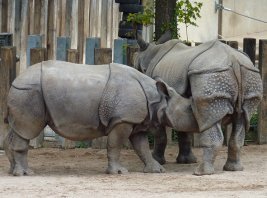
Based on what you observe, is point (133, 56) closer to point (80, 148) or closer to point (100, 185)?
point (80, 148)

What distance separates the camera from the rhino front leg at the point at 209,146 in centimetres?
1280

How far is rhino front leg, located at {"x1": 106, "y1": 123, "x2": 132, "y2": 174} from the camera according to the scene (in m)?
12.8

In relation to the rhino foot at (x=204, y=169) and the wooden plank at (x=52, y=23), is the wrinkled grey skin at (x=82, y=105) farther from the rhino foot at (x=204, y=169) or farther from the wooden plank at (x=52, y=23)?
the wooden plank at (x=52, y=23)

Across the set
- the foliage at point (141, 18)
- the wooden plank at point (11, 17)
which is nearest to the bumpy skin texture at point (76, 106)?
the foliage at point (141, 18)

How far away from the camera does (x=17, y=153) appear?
1284 cm

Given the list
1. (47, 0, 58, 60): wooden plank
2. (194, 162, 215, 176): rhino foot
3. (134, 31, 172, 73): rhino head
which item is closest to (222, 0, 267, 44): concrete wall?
(47, 0, 58, 60): wooden plank

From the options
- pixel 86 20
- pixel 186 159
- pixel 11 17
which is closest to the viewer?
pixel 186 159

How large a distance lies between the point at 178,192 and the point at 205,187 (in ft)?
1.38

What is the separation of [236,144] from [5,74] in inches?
130

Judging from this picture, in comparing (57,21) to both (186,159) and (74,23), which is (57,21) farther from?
(186,159)

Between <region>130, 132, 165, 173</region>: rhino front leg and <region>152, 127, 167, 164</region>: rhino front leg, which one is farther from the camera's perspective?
<region>152, 127, 167, 164</region>: rhino front leg

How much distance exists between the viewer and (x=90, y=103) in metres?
12.8

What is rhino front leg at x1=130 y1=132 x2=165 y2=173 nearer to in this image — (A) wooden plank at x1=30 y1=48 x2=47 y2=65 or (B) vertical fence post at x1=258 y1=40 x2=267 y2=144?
(A) wooden plank at x1=30 y1=48 x2=47 y2=65

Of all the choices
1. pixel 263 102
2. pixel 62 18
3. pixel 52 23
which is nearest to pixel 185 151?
pixel 263 102
